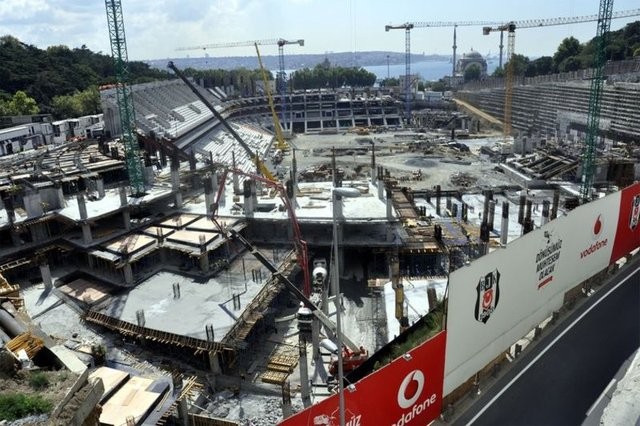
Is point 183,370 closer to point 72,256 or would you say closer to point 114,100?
point 72,256

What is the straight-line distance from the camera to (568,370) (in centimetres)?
2062

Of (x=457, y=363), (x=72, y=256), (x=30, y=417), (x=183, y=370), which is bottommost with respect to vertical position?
(x=183, y=370)

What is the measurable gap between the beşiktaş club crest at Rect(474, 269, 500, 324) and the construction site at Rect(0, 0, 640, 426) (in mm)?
1100

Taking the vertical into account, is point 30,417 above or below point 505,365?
above

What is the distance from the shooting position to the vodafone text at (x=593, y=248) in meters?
23.9

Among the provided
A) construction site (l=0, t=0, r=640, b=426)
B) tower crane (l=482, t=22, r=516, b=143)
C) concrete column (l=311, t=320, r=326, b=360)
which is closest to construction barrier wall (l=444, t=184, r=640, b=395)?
construction site (l=0, t=0, r=640, b=426)

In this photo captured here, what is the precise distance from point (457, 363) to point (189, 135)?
232 ft

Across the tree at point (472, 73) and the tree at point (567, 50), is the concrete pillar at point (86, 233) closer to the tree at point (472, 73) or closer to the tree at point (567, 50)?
the tree at point (567, 50)

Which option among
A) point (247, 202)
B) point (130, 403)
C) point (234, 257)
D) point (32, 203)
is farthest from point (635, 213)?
point (32, 203)

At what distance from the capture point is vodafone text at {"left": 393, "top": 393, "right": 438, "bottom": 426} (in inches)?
605

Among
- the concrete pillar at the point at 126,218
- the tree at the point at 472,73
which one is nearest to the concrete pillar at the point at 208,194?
the concrete pillar at the point at 126,218

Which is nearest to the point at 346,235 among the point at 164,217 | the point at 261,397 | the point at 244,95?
the point at 164,217

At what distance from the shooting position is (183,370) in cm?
2706

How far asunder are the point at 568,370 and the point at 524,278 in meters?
4.69
